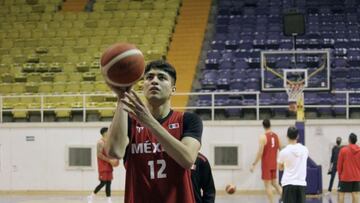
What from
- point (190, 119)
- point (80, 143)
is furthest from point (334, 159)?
point (190, 119)

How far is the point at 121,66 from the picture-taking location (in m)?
3.61

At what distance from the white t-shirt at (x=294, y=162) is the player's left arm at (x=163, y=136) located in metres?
7.07

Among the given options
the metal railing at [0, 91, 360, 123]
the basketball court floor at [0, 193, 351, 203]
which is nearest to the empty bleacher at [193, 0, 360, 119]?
the metal railing at [0, 91, 360, 123]

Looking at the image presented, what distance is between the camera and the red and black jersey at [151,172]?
399 centimetres

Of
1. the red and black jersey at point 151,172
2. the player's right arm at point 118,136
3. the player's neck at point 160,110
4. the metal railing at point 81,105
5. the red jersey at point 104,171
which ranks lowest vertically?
the red jersey at point 104,171

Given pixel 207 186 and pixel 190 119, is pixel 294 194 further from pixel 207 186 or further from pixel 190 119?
pixel 190 119

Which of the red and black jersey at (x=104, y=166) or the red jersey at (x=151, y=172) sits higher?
the red jersey at (x=151, y=172)

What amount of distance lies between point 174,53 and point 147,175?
65.3 feet

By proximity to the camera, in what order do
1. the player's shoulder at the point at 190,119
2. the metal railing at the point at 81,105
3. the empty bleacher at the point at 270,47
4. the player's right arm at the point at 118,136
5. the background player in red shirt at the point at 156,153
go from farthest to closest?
the empty bleacher at the point at 270,47
the metal railing at the point at 81,105
the player's shoulder at the point at 190,119
the background player in red shirt at the point at 156,153
the player's right arm at the point at 118,136

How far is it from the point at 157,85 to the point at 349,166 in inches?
395

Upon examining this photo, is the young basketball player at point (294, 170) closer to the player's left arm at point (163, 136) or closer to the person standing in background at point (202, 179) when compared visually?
the person standing in background at point (202, 179)

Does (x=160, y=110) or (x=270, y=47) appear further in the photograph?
(x=270, y=47)

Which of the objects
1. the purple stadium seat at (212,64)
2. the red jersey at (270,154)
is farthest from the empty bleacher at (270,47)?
the red jersey at (270,154)

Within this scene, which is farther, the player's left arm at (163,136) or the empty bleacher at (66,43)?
the empty bleacher at (66,43)
